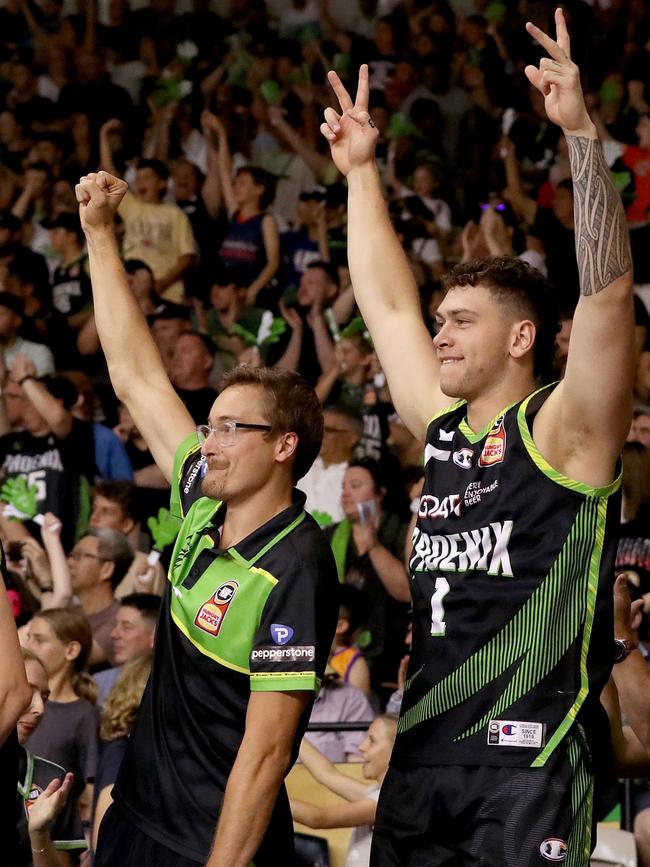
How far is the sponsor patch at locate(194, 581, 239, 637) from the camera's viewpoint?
10.1 ft

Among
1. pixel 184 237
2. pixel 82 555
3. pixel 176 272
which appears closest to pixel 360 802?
pixel 82 555

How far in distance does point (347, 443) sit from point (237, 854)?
4.55m

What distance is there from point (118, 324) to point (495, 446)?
3.74 ft

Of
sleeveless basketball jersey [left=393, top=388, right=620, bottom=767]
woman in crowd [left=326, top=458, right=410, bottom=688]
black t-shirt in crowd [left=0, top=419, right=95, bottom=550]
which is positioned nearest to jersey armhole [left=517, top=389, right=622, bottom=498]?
sleeveless basketball jersey [left=393, top=388, right=620, bottom=767]

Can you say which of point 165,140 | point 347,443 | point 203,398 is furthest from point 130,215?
point 347,443

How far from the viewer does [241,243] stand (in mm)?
9070

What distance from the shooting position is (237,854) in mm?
2854

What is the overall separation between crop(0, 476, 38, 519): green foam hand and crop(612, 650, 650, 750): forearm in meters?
4.09

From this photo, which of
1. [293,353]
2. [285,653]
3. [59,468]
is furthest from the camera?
[293,353]

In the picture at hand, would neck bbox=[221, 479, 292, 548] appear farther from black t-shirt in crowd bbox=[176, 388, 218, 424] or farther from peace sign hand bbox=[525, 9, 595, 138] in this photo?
black t-shirt in crowd bbox=[176, 388, 218, 424]

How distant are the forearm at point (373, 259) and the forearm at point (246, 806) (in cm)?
113

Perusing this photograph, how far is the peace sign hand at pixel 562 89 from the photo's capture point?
9.06 feet

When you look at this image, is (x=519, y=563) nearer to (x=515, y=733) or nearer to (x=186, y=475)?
(x=515, y=733)

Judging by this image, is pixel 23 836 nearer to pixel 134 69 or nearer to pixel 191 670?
pixel 191 670
